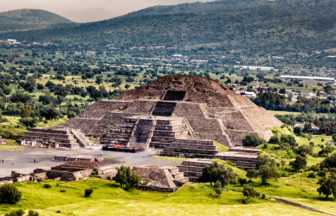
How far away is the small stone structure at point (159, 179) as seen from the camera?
7381 centimetres

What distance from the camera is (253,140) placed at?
4158 inches

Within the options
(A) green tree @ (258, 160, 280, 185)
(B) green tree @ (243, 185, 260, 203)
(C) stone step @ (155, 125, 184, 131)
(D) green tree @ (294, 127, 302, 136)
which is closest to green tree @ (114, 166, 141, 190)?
(B) green tree @ (243, 185, 260, 203)

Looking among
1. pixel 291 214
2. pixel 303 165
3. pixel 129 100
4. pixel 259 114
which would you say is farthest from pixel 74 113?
pixel 291 214

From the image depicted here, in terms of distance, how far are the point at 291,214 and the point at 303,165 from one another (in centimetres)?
2840

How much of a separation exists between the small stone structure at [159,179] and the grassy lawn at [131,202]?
1600 mm

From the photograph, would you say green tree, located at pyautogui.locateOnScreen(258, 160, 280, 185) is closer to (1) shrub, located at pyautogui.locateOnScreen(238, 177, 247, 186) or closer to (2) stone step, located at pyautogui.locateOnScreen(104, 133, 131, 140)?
(1) shrub, located at pyautogui.locateOnScreen(238, 177, 247, 186)

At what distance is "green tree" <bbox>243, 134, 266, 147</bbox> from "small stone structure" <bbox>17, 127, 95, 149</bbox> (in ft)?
108

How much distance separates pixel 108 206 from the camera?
2387 inches

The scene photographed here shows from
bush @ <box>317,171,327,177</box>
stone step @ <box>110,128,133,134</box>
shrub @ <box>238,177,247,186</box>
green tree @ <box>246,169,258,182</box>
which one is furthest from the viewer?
stone step @ <box>110,128,133,134</box>

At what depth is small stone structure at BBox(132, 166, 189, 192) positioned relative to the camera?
7381 cm

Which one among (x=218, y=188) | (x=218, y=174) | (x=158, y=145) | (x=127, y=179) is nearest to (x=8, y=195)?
(x=127, y=179)

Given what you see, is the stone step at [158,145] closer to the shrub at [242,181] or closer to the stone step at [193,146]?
the stone step at [193,146]

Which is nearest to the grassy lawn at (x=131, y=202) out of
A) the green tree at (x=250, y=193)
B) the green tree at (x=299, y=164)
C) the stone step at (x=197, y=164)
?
the green tree at (x=250, y=193)

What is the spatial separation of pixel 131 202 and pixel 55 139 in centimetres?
4911
